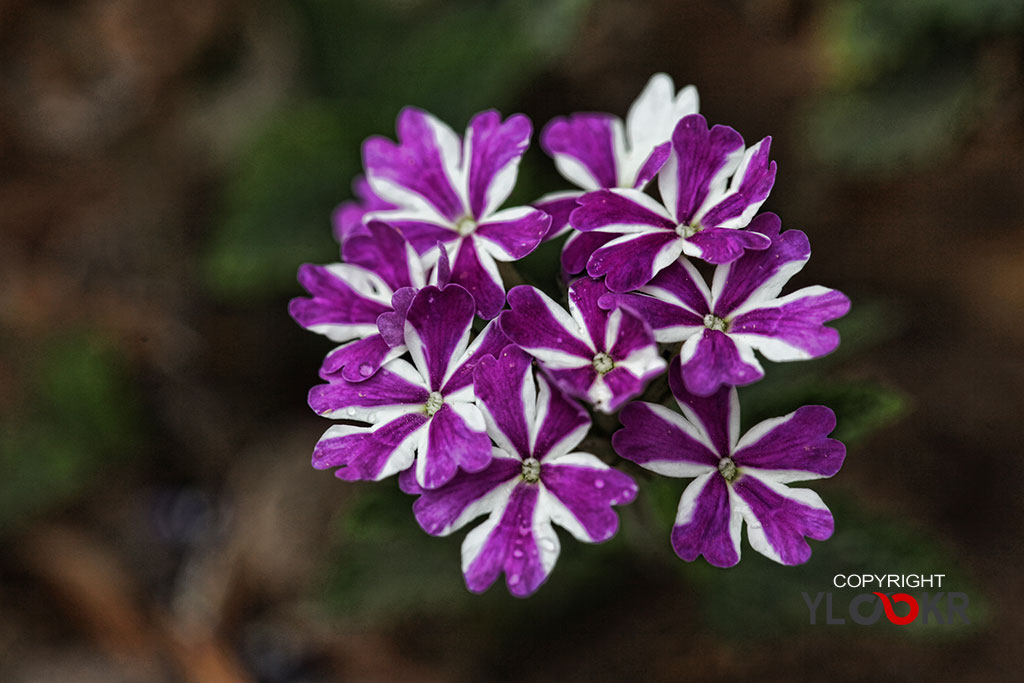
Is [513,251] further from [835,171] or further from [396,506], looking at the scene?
[835,171]

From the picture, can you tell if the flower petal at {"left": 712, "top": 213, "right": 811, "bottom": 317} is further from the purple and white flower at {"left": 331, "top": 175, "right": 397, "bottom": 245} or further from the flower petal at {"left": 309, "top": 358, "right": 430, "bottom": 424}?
the purple and white flower at {"left": 331, "top": 175, "right": 397, "bottom": 245}

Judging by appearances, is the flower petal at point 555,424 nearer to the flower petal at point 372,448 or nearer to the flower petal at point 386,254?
the flower petal at point 372,448

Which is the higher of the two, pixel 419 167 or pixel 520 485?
pixel 419 167

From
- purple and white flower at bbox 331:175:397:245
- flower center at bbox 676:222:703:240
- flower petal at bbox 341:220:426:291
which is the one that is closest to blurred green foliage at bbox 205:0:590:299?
purple and white flower at bbox 331:175:397:245

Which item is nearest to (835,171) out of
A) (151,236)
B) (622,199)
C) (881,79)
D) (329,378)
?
(881,79)

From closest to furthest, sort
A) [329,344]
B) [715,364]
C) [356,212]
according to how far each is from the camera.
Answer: [715,364], [356,212], [329,344]

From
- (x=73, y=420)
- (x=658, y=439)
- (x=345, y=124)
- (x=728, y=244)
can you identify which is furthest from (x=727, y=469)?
(x=73, y=420)

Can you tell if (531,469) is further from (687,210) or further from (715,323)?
(687,210)
